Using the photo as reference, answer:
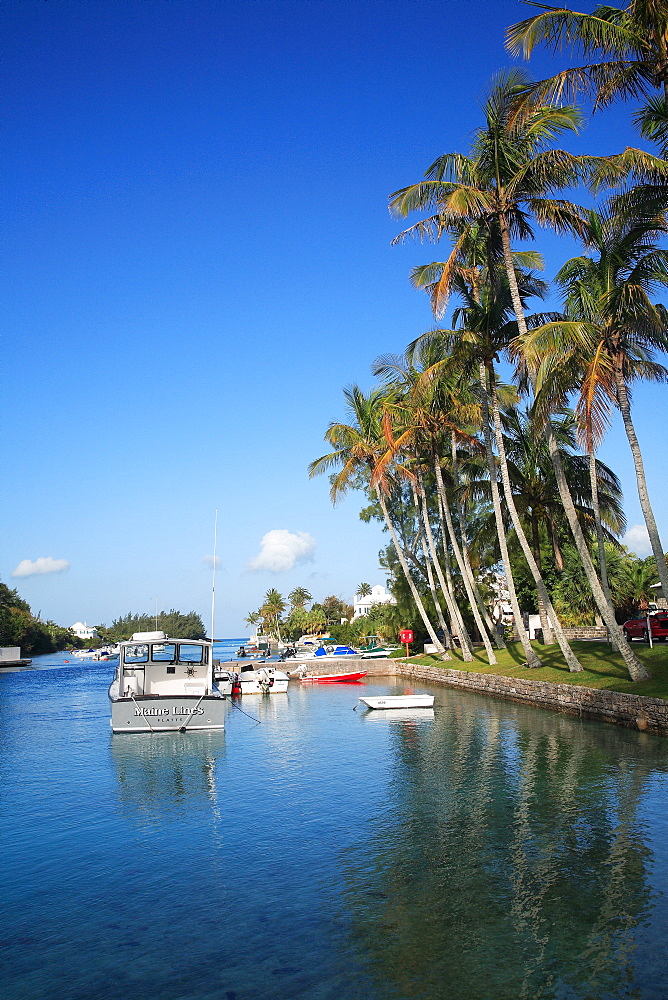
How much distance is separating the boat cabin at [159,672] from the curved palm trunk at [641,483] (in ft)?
52.1

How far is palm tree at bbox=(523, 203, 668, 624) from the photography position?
19500 millimetres

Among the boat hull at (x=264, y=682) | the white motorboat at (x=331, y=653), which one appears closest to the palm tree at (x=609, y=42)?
the boat hull at (x=264, y=682)

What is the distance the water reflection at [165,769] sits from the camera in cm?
1661

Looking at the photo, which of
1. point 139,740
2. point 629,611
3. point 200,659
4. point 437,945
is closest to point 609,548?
point 629,611

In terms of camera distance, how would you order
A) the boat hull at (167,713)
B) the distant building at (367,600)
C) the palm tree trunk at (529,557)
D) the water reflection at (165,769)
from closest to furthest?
the water reflection at (165,769), the boat hull at (167,713), the palm tree trunk at (529,557), the distant building at (367,600)

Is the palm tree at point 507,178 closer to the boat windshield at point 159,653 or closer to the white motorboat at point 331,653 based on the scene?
the boat windshield at point 159,653

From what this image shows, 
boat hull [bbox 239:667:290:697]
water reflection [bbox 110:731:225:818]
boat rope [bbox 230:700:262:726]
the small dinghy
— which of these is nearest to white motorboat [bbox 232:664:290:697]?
boat hull [bbox 239:667:290:697]

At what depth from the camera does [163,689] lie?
2700cm

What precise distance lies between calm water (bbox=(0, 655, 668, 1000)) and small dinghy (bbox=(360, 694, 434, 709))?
351 inches

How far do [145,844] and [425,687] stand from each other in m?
30.0

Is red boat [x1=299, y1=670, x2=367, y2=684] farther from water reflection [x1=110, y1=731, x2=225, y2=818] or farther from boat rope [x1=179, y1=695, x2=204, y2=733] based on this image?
boat rope [x1=179, y1=695, x2=204, y2=733]

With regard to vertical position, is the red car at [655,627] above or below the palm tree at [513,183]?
below

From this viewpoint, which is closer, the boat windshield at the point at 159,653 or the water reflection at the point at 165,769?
the water reflection at the point at 165,769

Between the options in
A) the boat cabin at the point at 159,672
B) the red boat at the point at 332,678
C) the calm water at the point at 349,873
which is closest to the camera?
the calm water at the point at 349,873
